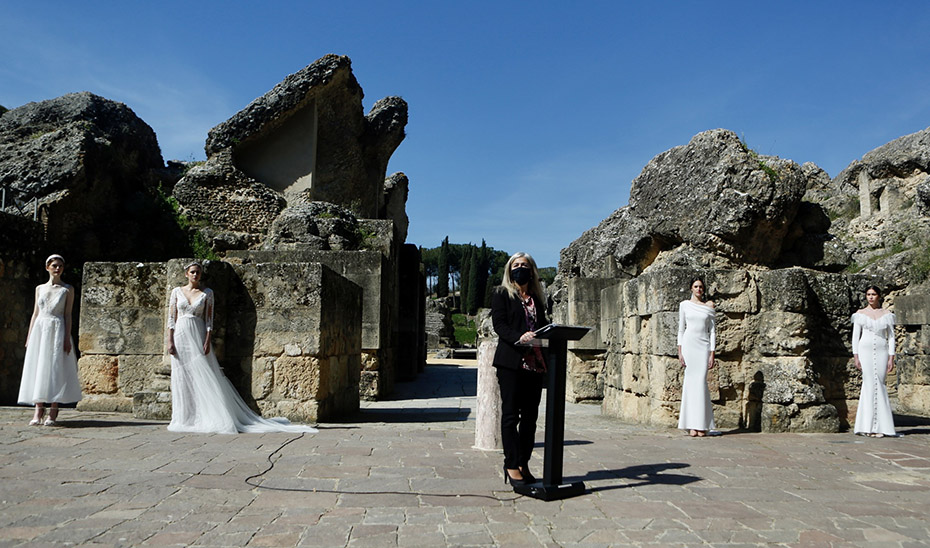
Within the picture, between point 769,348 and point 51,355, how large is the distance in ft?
24.7

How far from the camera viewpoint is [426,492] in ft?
13.3

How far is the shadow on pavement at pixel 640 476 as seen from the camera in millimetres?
4406

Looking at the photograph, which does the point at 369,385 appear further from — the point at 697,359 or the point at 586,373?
the point at 697,359

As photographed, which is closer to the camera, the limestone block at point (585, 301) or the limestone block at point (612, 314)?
the limestone block at point (612, 314)

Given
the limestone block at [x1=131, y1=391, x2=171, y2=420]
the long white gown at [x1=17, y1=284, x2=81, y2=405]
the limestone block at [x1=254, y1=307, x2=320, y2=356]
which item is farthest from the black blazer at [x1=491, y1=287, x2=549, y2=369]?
the long white gown at [x1=17, y1=284, x2=81, y2=405]

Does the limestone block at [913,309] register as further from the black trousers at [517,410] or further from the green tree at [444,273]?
the green tree at [444,273]

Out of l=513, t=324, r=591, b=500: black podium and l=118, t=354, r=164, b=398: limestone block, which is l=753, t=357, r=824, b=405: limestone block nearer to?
l=513, t=324, r=591, b=500: black podium

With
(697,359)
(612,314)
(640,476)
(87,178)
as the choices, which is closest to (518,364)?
(640,476)

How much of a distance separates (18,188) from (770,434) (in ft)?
67.3

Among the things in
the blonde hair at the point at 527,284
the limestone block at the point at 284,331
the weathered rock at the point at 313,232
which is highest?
the weathered rock at the point at 313,232

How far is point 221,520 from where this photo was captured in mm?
3348

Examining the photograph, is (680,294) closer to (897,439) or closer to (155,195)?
(897,439)

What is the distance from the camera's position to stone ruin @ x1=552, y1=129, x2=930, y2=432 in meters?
7.47

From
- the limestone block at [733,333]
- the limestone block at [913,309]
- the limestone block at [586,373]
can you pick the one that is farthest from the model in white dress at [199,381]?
the limestone block at [913,309]
